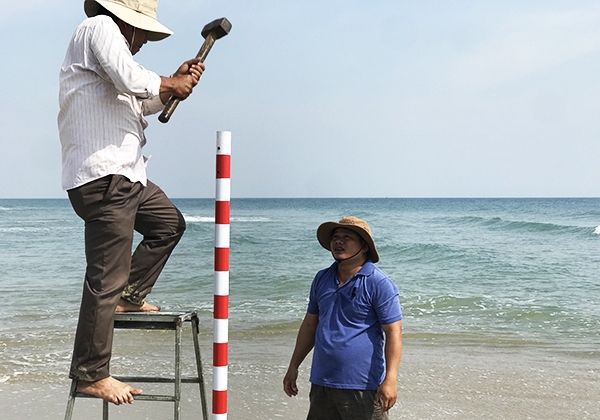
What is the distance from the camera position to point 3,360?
7.37 meters

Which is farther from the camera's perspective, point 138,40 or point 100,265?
point 138,40

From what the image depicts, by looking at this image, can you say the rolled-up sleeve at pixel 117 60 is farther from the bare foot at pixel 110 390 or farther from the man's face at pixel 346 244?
the bare foot at pixel 110 390

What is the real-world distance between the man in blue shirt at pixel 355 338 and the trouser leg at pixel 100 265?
98 cm

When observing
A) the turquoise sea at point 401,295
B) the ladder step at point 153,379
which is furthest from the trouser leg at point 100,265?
the turquoise sea at point 401,295

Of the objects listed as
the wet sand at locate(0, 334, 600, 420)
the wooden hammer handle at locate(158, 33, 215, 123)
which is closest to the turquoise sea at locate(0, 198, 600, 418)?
the wet sand at locate(0, 334, 600, 420)

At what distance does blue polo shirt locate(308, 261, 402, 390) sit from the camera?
134 inches

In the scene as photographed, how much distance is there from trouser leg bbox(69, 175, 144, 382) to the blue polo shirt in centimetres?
98

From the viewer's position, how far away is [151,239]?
12.3 ft

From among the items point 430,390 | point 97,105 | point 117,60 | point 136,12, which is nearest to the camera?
point 117,60

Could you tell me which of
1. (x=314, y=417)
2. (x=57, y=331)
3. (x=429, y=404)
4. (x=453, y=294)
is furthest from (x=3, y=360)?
(x=453, y=294)

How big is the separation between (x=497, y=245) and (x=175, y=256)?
10.6 metres

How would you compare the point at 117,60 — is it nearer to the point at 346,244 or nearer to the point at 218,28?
the point at 218,28

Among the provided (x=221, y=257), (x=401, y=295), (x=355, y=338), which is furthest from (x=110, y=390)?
(x=401, y=295)

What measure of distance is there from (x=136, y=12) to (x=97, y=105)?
0.48 meters
